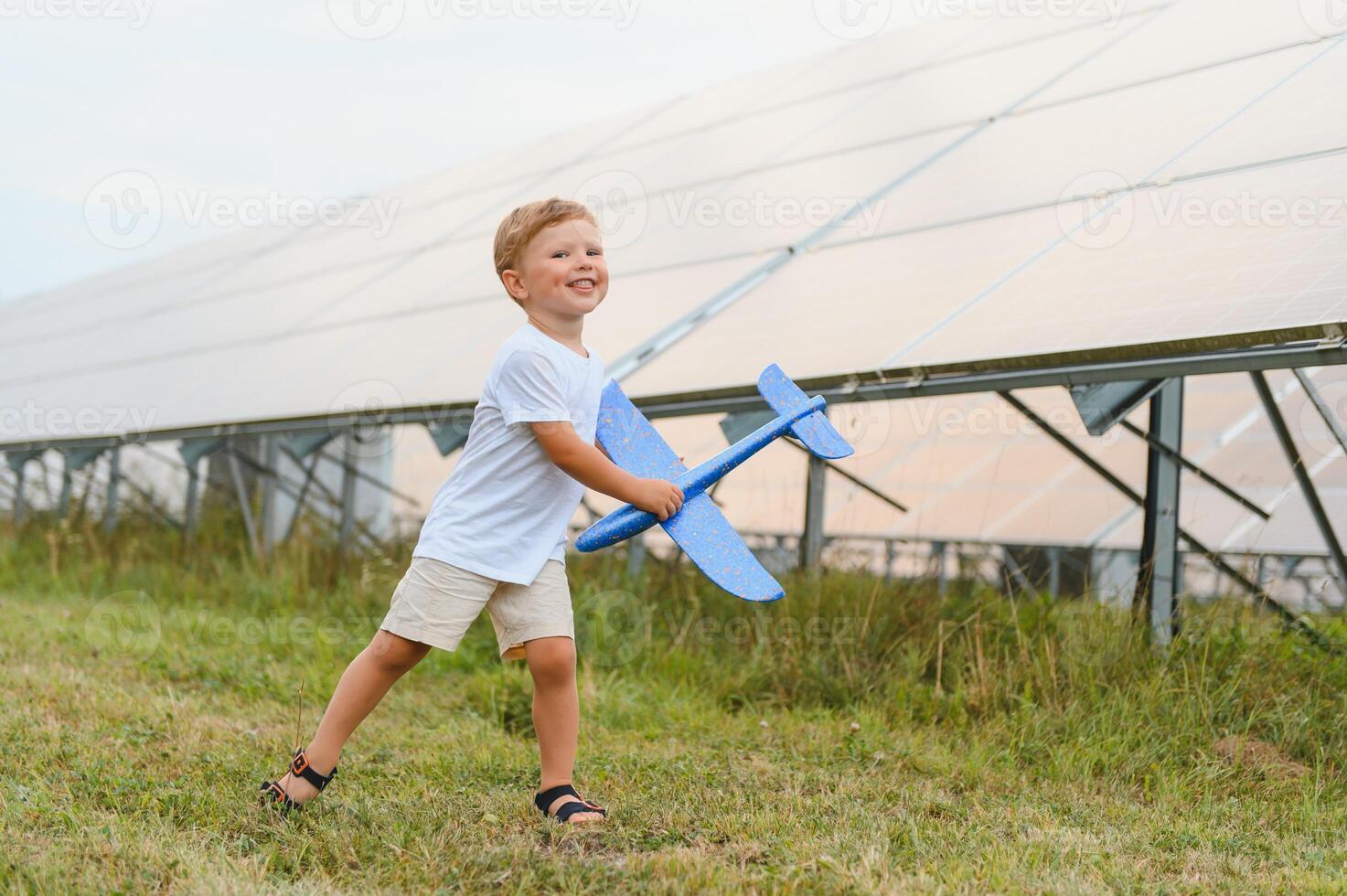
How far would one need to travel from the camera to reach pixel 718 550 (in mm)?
2834

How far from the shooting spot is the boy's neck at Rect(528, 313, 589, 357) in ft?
9.65

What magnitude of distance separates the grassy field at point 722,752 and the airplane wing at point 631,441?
2.72 feet

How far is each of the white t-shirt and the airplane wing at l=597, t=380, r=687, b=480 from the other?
7 centimetres

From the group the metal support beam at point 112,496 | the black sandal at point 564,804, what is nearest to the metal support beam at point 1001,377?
the black sandal at point 564,804

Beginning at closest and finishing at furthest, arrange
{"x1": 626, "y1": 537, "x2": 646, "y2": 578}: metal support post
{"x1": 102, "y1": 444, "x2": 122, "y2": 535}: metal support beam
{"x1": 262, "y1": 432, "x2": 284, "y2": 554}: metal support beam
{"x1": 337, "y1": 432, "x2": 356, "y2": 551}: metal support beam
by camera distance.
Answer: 1. {"x1": 626, "y1": 537, "x2": 646, "y2": 578}: metal support post
2. {"x1": 337, "y1": 432, "x2": 356, "y2": 551}: metal support beam
3. {"x1": 262, "y1": 432, "x2": 284, "y2": 554}: metal support beam
4. {"x1": 102, "y1": 444, "x2": 122, "y2": 535}: metal support beam

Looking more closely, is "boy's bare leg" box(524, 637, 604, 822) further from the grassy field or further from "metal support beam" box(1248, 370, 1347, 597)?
"metal support beam" box(1248, 370, 1347, 597)

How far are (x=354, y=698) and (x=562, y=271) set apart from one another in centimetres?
112

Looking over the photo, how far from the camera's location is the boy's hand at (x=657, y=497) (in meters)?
2.77

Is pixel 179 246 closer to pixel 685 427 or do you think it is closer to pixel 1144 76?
pixel 685 427

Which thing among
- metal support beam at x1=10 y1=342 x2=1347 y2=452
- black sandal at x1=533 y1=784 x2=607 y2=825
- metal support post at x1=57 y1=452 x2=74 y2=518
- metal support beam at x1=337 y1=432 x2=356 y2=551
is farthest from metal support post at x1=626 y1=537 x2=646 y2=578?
metal support post at x1=57 y1=452 x2=74 y2=518

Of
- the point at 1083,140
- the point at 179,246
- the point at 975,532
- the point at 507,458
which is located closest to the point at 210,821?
the point at 507,458

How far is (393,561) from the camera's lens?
6.93 meters

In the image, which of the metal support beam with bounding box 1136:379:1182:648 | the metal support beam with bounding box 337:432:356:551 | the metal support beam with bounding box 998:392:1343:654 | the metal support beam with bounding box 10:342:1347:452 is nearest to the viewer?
the metal support beam with bounding box 10:342:1347:452

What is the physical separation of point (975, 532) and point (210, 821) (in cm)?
621
